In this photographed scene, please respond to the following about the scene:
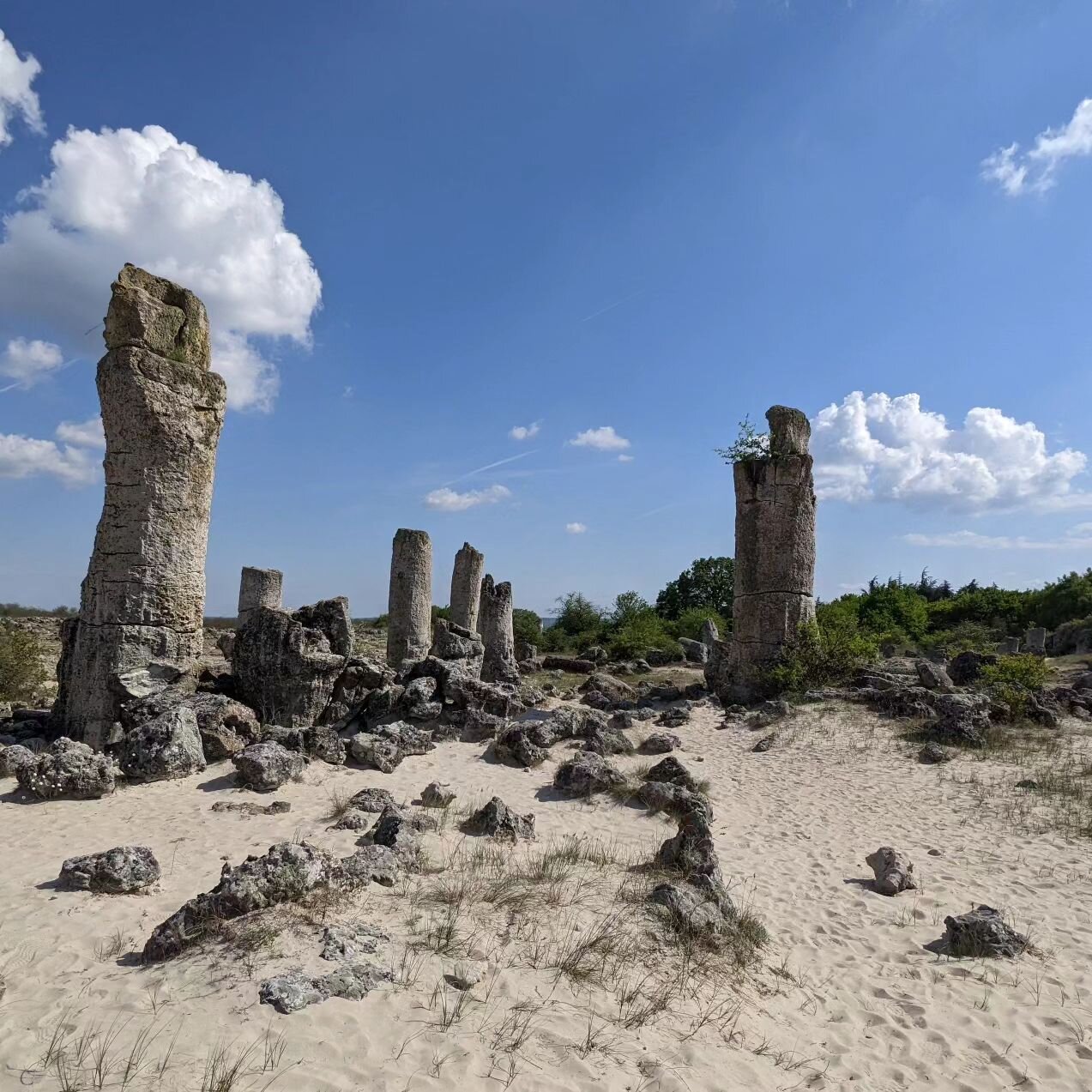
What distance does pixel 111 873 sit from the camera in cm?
472

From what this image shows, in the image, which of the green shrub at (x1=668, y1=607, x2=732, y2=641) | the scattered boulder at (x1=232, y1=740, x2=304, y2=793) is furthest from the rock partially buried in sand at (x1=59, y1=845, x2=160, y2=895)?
the green shrub at (x1=668, y1=607, x2=732, y2=641)

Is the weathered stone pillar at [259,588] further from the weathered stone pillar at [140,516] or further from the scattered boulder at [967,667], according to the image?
the scattered boulder at [967,667]

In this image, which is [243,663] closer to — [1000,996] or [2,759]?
[2,759]

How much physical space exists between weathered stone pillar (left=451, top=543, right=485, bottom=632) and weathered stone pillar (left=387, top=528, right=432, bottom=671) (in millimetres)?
4064

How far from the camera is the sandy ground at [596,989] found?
3.26m

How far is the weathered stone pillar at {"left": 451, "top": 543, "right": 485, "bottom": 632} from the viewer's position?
826 inches

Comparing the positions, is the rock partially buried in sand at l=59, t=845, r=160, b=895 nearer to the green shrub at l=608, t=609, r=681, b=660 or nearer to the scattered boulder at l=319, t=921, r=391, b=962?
the scattered boulder at l=319, t=921, r=391, b=962

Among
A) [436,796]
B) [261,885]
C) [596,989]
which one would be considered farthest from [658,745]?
[261,885]

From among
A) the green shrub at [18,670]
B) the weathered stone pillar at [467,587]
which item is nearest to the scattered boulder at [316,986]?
the green shrub at [18,670]

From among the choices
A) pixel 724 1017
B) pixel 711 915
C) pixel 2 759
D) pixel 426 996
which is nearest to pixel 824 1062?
pixel 724 1017

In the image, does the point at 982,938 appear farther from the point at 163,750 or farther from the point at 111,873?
the point at 163,750

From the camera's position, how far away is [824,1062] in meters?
3.59

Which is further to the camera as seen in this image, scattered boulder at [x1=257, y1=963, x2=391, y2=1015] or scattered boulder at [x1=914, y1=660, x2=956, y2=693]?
scattered boulder at [x1=914, y1=660, x2=956, y2=693]

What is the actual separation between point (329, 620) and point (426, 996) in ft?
24.7
